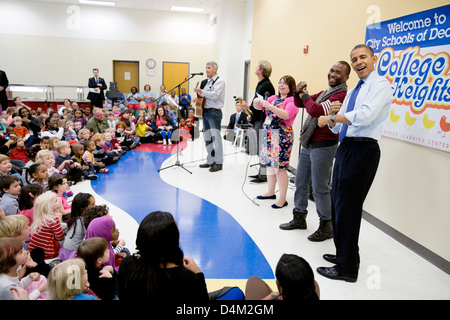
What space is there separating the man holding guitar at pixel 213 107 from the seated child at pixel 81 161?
183cm

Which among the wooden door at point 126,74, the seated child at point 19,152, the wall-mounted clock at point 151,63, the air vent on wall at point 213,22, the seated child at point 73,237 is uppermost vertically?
the air vent on wall at point 213,22

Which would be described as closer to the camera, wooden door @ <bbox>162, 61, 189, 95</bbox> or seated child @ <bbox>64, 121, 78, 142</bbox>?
seated child @ <bbox>64, 121, 78, 142</bbox>

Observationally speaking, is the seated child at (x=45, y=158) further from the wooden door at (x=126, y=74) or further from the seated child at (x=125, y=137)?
the wooden door at (x=126, y=74)

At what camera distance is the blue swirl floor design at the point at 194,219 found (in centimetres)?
271

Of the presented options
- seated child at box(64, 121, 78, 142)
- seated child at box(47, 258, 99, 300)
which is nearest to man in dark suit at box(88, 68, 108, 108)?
seated child at box(64, 121, 78, 142)

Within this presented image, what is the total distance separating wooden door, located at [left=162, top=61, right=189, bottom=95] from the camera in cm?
1275

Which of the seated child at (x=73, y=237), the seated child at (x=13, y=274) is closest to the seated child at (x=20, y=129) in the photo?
the seated child at (x=73, y=237)

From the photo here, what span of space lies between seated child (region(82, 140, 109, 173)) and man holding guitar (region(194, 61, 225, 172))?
1713 millimetres

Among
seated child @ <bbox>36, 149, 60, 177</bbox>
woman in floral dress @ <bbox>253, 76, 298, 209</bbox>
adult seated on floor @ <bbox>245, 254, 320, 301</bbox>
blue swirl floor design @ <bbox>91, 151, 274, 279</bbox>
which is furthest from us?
seated child @ <bbox>36, 149, 60, 177</bbox>

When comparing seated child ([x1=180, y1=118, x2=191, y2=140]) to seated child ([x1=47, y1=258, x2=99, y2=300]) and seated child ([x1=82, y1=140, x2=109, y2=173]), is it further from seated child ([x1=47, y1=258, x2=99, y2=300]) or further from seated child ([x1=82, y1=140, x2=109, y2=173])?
seated child ([x1=47, y1=258, x2=99, y2=300])

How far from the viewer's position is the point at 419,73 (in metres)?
3.02

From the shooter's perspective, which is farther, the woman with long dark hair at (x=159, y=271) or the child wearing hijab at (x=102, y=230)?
the child wearing hijab at (x=102, y=230)
